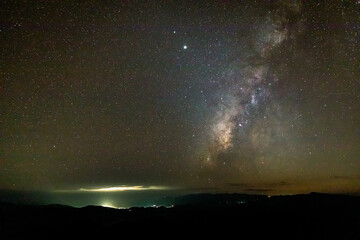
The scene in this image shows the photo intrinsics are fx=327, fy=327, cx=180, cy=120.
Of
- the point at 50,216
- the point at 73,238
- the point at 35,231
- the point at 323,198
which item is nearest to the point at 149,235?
the point at 73,238

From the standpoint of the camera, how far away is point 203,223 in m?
46.7

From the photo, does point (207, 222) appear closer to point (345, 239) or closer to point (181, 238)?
point (181, 238)

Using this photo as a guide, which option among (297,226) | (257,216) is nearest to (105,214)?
(257,216)

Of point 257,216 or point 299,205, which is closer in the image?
point 257,216

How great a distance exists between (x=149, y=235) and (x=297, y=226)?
20.2 metres

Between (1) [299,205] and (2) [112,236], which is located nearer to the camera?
(2) [112,236]

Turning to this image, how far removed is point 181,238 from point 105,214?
20795 millimetres

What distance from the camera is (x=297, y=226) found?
44594mm

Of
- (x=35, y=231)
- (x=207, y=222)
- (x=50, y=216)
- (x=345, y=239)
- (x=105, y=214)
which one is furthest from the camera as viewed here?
(x=105, y=214)

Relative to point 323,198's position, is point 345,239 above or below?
below

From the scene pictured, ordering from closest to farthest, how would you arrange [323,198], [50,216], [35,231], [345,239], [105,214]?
[345,239], [35,231], [50,216], [105,214], [323,198]

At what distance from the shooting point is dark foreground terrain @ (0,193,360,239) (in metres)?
41.4

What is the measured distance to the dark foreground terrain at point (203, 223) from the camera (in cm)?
4141

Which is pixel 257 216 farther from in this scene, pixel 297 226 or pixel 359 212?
pixel 359 212
